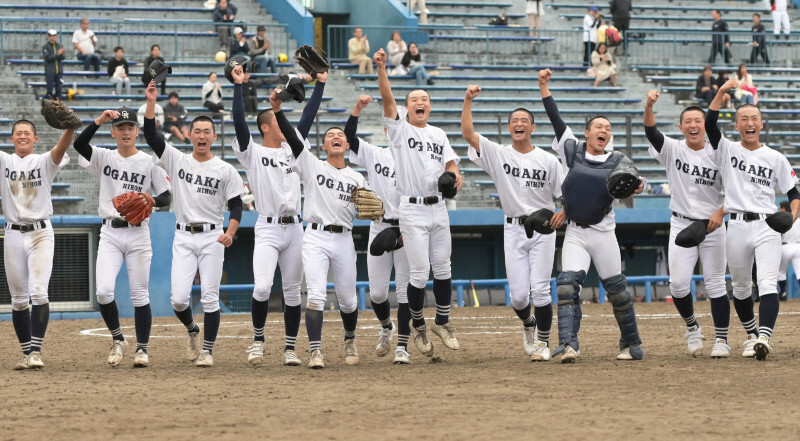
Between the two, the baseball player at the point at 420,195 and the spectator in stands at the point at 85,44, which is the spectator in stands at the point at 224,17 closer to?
the spectator in stands at the point at 85,44

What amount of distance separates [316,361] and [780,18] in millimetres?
24679

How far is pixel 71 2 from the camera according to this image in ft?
90.3

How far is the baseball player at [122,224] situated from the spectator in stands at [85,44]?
14.3m

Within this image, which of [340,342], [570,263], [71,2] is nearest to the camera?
[570,263]

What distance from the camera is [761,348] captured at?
1017 cm

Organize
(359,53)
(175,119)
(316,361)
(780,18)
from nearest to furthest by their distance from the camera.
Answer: (316,361) → (175,119) → (359,53) → (780,18)

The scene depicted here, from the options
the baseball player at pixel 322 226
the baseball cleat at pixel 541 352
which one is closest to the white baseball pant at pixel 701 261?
the baseball cleat at pixel 541 352

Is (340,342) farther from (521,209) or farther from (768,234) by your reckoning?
(768,234)

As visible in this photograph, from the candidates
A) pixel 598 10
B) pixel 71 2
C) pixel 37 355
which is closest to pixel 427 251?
pixel 37 355

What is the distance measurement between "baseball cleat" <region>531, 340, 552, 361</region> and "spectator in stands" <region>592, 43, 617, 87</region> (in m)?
18.2

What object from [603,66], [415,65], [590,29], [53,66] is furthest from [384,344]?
[590,29]

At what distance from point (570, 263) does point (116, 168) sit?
398cm

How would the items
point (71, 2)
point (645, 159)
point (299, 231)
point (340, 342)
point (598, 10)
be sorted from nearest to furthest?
point (299, 231)
point (340, 342)
point (645, 159)
point (71, 2)
point (598, 10)

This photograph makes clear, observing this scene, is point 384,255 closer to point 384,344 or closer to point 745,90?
point 384,344
